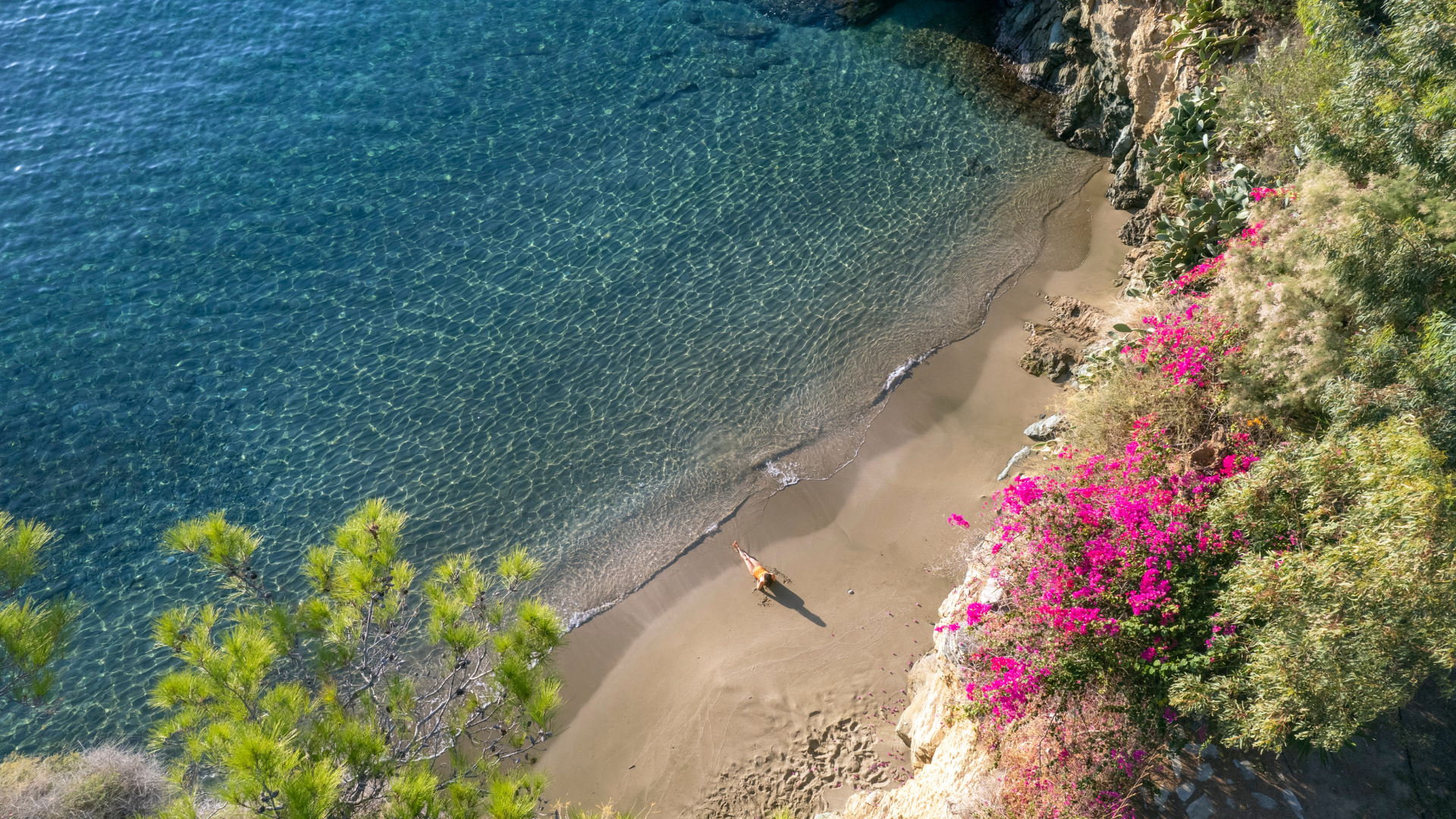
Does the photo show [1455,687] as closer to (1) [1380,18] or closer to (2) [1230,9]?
(1) [1380,18]

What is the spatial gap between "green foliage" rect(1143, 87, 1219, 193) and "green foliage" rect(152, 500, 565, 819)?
1558 cm

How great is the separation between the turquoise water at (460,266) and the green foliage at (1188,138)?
3602 mm

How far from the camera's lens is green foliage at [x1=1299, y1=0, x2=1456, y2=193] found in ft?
28.8

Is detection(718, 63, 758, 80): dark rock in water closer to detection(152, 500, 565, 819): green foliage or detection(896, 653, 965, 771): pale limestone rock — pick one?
detection(896, 653, 965, 771): pale limestone rock

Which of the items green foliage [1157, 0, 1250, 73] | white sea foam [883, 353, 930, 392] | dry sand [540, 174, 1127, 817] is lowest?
dry sand [540, 174, 1127, 817]

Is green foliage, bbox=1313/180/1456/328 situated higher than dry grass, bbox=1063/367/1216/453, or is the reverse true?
green foliage, bbox=1313/180/1456/328

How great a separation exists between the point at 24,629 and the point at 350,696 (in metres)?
3.29

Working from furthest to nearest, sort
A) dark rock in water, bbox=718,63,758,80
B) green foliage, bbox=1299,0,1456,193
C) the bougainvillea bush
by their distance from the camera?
dark rock in water, bbox=718,63,758,80 < green foliage, bbox=1299,0,1456,193 < the bougainvillea bush

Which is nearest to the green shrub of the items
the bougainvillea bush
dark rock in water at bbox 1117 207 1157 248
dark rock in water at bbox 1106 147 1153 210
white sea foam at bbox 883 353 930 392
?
the bougainvillea bush

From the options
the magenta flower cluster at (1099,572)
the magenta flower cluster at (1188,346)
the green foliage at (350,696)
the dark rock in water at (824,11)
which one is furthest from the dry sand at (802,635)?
the dark rock in water at (824,11)

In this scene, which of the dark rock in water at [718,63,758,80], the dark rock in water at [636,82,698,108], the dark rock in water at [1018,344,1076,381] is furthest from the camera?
the dark rock in water at [718,63,758,80]

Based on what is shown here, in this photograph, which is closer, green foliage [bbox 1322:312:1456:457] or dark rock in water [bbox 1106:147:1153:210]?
green foliage [bbox 1322:312:1456:457]

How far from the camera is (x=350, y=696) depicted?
9422 millimetres

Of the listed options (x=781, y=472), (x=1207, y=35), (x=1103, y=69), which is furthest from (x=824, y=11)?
(x=781, y=472)
